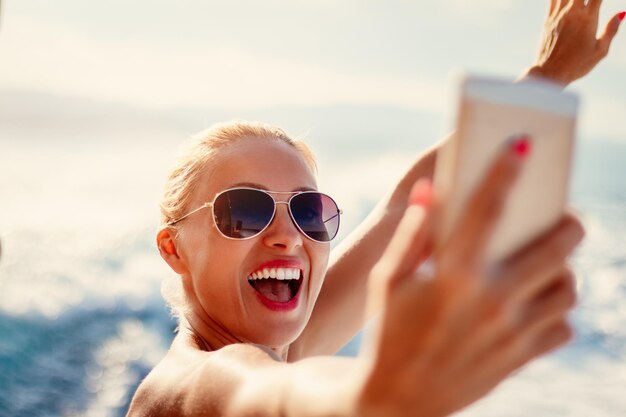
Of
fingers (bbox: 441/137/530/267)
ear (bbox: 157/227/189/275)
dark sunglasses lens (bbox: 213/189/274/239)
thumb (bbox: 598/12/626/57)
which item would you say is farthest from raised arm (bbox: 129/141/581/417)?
thumb (bbox: 598/12/626/57)

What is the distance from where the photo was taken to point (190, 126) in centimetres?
2069

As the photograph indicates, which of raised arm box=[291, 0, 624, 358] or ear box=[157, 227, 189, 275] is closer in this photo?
ear box=[157, 227, 189, 275]

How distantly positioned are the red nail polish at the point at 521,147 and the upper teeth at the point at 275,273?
151cm

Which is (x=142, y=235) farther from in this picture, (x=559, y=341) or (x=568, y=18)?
(x=559, y=341)

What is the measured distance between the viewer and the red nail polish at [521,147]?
41.2 inches

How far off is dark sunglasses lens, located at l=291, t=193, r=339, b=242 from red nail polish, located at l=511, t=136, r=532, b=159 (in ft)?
4.82

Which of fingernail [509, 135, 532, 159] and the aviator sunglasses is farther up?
fingernail [509, 135, 532, 159]

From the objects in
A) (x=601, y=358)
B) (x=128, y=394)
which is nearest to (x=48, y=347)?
(x=128, y=394)

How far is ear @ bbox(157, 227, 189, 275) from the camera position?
8.73 feet

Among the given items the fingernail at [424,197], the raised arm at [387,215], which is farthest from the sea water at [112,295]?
the fingernail at [424,197]

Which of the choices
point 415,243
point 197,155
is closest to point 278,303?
point 197,155

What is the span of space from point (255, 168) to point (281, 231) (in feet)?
0.69

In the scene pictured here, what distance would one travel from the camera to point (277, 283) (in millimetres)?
2570

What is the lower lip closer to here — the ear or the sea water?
the ear
